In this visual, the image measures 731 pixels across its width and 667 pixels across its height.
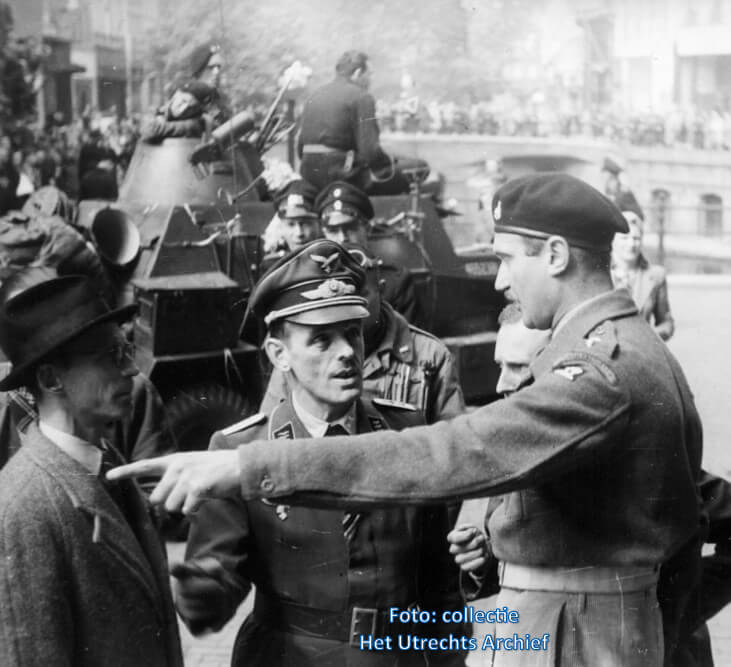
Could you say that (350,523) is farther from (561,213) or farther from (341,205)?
(341,205)

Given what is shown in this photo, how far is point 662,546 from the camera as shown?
203 centimetres

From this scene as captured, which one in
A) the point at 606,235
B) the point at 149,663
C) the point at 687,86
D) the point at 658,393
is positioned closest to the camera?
the point at 658,393

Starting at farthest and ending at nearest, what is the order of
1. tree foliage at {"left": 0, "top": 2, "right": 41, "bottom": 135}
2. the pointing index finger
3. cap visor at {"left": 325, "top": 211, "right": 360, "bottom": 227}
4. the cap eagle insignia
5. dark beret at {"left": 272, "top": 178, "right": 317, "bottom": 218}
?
1. tree foliage at {"left": 0, "top": 2, "right": 41, "bottom": 135}
2. dark beret at {"left": 272, "top": 178, "right": 317, "bottom": 218}
3. cap visor at {"left": 325, "top": 211, "right": 360, "bottom": 227}
4. the cap eagle insignia
5. the pointing index finger

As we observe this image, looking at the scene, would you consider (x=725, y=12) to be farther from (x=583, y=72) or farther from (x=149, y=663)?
(x=149, y=663)

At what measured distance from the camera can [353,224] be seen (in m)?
6.31

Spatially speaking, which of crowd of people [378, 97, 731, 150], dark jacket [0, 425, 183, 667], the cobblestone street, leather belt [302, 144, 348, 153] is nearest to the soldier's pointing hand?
dark jacket [0, 425, 183, 667]

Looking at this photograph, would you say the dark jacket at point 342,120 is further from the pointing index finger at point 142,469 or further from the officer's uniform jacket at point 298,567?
the pointing index finger at point 142,469

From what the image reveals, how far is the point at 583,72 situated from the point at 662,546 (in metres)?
7.91

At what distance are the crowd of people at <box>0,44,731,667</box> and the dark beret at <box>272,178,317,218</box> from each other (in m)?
3.70

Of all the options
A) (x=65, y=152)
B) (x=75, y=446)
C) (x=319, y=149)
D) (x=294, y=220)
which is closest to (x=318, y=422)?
(x=75, y=446)

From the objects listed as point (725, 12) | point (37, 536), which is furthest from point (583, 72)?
point (37, 536)

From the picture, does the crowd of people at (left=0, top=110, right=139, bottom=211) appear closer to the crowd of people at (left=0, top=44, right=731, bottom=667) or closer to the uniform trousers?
the crowd of people at (left=0, top=44, right=731, bottom=667)

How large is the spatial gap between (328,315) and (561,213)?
78 cm

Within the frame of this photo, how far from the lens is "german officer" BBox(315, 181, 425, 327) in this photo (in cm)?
603
